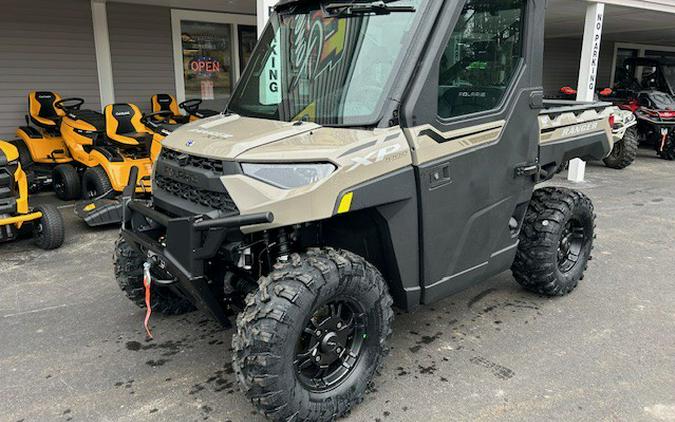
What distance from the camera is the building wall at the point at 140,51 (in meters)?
10.1

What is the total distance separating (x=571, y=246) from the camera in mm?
4699

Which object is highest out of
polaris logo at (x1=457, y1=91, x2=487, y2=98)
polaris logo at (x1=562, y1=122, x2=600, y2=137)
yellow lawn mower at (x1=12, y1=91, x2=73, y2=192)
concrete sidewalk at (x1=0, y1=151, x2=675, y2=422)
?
polaris logo at (x1=457, y1=91, x2=487, y2=98)

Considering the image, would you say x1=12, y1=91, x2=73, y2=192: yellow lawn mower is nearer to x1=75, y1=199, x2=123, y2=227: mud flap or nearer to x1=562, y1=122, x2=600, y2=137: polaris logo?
x1=75, y1=199, x2=123, y2=227: mud flap

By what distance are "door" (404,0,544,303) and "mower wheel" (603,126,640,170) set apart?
8653 mm

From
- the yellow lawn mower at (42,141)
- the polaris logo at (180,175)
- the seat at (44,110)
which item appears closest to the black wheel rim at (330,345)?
the polaris logo at (180,175)

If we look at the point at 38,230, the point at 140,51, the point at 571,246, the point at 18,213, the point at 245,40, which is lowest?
the point at 38,230

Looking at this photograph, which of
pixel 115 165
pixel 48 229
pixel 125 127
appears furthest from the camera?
pixel 125 127

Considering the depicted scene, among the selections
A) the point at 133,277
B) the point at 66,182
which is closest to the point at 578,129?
the point at 133,277

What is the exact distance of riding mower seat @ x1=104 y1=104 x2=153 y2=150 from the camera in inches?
297

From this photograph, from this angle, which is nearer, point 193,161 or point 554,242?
point 193,161

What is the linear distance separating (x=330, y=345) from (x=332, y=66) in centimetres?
158

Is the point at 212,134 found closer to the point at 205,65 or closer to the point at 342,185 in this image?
the point at 342,185

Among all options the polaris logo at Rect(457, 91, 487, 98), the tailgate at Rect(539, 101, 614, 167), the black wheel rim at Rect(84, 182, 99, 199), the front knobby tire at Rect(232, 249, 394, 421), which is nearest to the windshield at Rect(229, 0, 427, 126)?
the polaris logo at Rect(457, 91, 487, 98)

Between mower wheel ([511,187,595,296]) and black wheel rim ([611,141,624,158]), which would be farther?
black wheel rim ([611,141,624,158])
